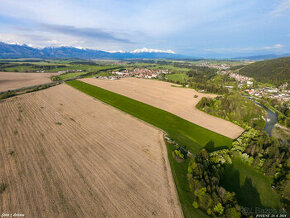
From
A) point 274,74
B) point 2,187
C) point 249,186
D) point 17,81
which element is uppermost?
point 274,74

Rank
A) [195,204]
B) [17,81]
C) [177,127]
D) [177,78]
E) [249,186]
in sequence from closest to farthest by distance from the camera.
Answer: [195,204]
[249,186]
[177,127]
[17,81]
[177,78]

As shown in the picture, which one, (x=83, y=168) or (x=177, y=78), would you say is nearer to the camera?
(x=83, y=168)

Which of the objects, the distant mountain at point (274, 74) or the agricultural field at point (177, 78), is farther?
the agricultural field at point (177, 78)

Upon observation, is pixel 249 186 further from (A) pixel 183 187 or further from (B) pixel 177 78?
(B) pixel 177 78

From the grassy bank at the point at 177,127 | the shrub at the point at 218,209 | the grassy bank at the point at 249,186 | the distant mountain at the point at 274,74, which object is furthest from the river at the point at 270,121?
the distant mountain at the point at 274,74

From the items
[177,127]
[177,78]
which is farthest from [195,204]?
[177,78]

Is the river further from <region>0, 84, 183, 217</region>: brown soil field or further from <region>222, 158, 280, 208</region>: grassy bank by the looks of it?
<region>0, 84, 183, 217</region>: brown soil field

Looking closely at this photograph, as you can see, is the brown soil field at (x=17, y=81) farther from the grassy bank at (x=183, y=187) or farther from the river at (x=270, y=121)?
the river at (x=270, y=121)

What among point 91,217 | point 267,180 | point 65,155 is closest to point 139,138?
point 65,155
